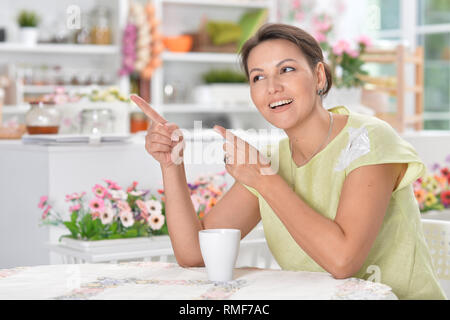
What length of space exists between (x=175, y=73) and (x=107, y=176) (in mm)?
3361

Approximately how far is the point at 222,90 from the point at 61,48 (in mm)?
1212

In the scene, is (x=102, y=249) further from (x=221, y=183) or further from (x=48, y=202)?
(x=221, y=183)

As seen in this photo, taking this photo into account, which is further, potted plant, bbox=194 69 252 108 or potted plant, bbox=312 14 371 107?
potted plant, bbox=194 69 252 108

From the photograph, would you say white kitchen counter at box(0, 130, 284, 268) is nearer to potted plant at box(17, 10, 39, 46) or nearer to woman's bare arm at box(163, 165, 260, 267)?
woman's bare arm at box(163, 165, 260, 267)

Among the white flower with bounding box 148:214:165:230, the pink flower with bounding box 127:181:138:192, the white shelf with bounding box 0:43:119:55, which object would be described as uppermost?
the white shelf with bounding box 0:43:119:55

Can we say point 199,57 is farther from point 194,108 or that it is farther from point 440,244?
point 440,244

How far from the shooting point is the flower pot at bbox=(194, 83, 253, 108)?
5.68 metres

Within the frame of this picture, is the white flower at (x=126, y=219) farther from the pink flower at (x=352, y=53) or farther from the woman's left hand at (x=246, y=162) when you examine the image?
the pink flower at (x=352, y=53)

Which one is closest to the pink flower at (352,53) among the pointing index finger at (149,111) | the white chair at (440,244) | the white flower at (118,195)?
the white flower at (118,195)

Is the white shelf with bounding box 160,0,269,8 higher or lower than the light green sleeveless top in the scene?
higher

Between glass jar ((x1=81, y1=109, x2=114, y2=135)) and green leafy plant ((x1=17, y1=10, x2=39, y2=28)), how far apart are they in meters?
2.49

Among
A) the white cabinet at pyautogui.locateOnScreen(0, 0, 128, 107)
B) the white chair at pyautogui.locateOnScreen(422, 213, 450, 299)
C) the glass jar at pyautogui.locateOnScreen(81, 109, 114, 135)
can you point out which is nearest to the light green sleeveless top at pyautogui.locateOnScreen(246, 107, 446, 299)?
the white chair at pyautogui.locateOnScreen(422, 213, 450, 299)

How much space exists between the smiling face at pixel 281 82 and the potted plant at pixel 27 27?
3785 millimetres

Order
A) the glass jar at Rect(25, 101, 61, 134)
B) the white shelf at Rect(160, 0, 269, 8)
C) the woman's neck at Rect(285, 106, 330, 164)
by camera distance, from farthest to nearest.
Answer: the white shelf at Rect(160, 0, 269, 8) → the glass jar at Rect(25, 101, 61, 134) → the woman's neck at Rect(285, 106, 330, 164)
